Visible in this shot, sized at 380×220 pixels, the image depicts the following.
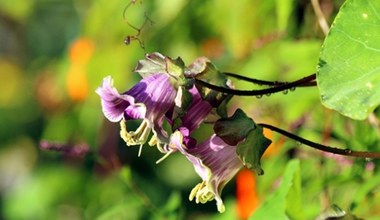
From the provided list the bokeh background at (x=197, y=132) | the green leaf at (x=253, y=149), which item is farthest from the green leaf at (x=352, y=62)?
the bokeh background at (x=197, y=132)

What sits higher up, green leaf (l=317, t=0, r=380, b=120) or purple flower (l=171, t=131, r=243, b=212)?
green leaf (l=317, t=0, r=380, b=120)

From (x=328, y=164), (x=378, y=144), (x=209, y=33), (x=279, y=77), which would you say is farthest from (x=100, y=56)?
(x=378, y=144)

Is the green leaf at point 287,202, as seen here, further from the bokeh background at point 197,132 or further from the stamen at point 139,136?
the stamen at point 139,136

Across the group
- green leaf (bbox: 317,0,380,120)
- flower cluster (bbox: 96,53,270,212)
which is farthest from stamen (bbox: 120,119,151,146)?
green leaf (bbox: 317,0,380,120)

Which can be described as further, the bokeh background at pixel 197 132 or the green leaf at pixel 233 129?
the bokeh background at pixel 197 132

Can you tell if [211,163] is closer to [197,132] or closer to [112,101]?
[112,101]

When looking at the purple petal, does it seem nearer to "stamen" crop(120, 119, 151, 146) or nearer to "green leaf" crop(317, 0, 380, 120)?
"stamen" crop(120, 119, 151, 146)

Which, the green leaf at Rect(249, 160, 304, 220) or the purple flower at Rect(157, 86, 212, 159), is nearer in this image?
the purple flower at Rect(157, 86, 212, 159)
